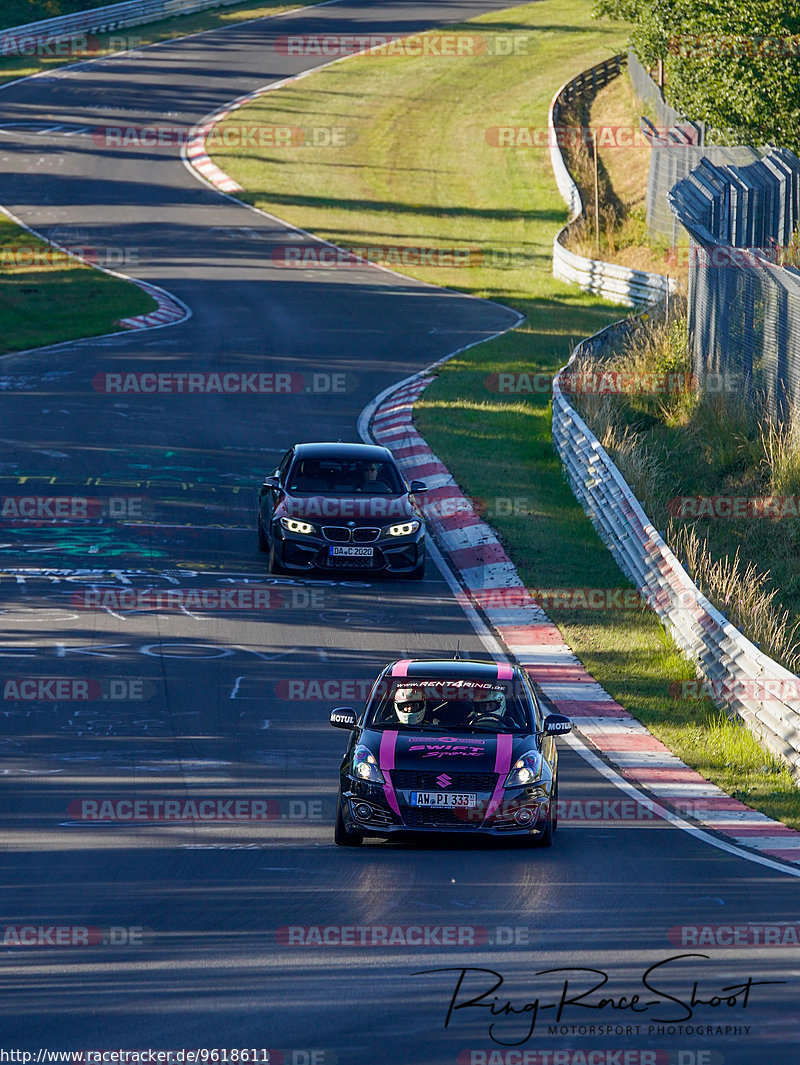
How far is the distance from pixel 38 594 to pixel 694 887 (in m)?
9.91

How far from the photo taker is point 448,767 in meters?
11.0

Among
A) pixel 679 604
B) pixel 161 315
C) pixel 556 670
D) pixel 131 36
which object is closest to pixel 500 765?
pixel 556 670

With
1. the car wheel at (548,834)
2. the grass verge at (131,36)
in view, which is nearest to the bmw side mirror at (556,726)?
the car wheel at (548,834)

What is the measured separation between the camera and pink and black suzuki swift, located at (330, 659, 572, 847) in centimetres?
1088

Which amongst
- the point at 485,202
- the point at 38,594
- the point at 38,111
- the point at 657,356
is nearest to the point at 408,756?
the point at 38,594

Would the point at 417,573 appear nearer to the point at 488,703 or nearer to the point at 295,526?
the point at 295,526

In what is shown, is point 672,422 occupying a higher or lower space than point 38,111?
lower

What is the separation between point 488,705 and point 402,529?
7.27 m

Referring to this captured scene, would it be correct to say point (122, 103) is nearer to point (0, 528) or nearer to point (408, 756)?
point (0, 528)

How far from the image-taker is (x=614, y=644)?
54.9 feet

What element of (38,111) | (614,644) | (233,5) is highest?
(233,5)

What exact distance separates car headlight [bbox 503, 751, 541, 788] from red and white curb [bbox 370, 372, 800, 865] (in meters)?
1.59

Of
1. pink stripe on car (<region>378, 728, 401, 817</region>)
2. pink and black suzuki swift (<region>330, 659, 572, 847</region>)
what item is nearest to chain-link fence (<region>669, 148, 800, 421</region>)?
pink and black suzuki swift (<region>330, 659, 572, 847</region>)

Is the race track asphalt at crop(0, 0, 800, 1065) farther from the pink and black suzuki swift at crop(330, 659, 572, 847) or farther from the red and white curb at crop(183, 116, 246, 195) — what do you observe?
the red and white curb at crop(183, 116, 246, 195)
